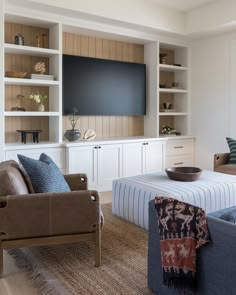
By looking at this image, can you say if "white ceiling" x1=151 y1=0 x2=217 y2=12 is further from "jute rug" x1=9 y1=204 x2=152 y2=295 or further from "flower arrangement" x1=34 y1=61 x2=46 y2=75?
"jute rug" x1=9 y1=204 x2=152 y2=295

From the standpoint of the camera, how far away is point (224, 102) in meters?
5.70

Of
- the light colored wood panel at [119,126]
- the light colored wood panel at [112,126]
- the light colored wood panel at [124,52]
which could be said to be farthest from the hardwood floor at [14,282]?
the light colored wood panel at [124,52]

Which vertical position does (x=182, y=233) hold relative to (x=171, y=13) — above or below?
below

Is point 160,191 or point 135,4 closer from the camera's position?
point 160,191

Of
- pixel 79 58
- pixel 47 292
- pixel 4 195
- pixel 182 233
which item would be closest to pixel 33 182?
pixel 4 195

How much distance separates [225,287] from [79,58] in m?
4.16

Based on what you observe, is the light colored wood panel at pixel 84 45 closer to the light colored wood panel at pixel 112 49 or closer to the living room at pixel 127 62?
the living room at pixel 127 62

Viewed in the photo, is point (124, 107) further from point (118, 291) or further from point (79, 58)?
point (118, 291)

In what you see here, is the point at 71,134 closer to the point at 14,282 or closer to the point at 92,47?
the point at 92,47

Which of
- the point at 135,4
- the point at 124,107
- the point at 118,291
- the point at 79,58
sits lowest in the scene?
the point at 118,291

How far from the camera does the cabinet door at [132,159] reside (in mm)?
5293

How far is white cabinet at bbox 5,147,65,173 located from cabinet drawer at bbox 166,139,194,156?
206 cm

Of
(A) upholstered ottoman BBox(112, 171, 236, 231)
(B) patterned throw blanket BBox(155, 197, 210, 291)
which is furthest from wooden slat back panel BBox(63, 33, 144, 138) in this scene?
(B) patterned throw blanket BBox(155, 197, 210, 291)

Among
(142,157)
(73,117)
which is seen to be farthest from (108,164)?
(73,117)
